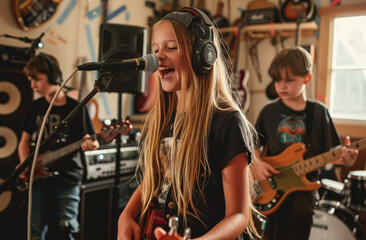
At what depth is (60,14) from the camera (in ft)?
11.7

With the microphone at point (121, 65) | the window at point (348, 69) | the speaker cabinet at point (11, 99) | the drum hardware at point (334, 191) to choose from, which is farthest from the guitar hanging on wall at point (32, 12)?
the window at point (348, 69)

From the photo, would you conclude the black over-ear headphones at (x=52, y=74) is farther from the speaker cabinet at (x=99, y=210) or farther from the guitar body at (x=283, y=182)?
the guitar body at (x=283, y=182)

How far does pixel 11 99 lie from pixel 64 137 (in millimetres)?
664

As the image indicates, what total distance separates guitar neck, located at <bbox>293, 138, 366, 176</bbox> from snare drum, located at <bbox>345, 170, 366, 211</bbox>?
0.37 m

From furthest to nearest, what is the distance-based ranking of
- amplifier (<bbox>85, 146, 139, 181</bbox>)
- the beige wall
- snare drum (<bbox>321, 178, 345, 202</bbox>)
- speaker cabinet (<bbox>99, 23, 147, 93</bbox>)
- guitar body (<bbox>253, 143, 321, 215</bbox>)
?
the beige wall < amplifier (<bbox>85, 146, 139, 181</bbox>) < snare drum (<bbox>321, 178, 345, 202</bbox>) < speaker cabinet (<bbox>99, 23, 147, 93</bbox>) < guitar body (<bbox>253, 143, 321, 215</bbox>)

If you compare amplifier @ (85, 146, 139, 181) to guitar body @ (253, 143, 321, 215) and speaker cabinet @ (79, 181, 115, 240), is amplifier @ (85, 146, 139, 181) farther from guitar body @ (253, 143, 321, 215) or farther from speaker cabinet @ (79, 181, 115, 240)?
guitar body @ (253, 143, 321, 215)

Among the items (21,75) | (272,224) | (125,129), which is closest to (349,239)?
(272,224)

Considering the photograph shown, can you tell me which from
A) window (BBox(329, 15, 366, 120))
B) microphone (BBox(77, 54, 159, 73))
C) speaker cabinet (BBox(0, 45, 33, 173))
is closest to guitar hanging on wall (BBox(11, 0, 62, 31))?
speaker cabinet (BBox(0, 45, 33, 173))

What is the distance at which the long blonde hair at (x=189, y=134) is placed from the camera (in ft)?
3.77

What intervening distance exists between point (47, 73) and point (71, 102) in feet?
0.95

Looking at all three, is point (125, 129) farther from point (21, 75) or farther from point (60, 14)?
point (60, 14)

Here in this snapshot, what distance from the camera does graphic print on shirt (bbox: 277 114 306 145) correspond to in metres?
2.42

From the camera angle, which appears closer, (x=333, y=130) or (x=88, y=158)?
(x=333, y=130)

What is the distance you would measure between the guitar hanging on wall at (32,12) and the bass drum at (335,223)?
10.0 feet
